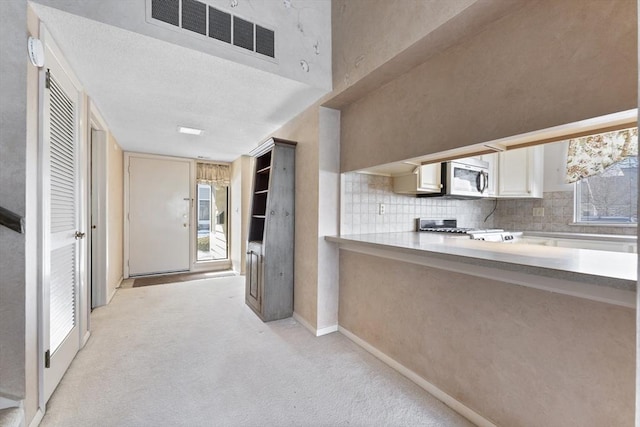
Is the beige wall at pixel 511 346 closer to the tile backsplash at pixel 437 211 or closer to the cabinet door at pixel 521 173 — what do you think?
the tile backsplash at pixel 437 211

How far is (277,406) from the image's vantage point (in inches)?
63.7

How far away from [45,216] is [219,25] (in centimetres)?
164

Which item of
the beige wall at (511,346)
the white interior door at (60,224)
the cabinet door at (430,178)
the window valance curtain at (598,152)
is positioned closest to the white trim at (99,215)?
the white interior door at (60,224)

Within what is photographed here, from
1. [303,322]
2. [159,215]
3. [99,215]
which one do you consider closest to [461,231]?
[303,322]

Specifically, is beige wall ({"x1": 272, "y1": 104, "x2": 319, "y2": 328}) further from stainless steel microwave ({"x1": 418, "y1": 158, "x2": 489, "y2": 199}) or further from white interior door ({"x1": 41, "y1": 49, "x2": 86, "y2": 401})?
white interior door ({"x1": 41, "y1": 49, "x2": 86, "y2": 401})

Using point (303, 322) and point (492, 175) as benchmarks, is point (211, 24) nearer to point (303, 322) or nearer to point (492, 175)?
point (303, 322)

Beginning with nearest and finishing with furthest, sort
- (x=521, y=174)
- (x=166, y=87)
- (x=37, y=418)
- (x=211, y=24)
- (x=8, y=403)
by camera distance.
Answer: (x=8, y=403)
(x=37, y=418)
(x=211, y=24)
(x=166, y=87)
(x=521, y=174)

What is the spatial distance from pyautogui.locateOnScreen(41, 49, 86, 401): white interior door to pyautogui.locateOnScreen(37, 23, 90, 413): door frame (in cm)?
2

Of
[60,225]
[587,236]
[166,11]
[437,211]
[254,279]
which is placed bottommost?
[254,279]

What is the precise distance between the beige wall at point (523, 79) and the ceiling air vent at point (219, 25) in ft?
4.24

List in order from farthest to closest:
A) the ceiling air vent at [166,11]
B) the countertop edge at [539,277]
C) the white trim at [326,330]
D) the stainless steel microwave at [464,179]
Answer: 1. the stainless steel microwave at [464,179]
2. the white trim at [326,330]
3. the ceiling air vent at [166,11]
4. the countertop edge at [539,277]

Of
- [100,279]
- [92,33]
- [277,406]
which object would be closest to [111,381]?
[277,406]

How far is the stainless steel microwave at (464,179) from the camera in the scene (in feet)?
9.29

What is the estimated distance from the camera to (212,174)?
541 centimetres
